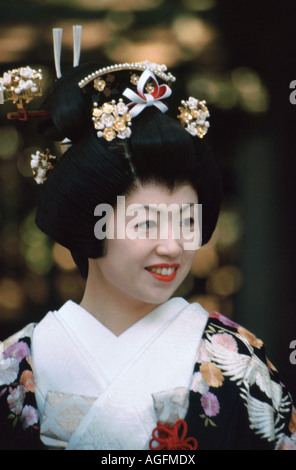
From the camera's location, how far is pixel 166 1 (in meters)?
2.67

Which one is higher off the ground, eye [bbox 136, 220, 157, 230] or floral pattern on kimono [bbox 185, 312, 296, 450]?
eye [bbox 136, 220, 157, 230]

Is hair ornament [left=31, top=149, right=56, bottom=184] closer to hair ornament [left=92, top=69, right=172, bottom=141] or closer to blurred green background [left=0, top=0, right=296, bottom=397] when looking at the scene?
hair ornament [left=92, top=69, right=172, bottom=141]

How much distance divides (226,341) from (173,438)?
1.06 ft

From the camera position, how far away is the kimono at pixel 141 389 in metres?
1.60

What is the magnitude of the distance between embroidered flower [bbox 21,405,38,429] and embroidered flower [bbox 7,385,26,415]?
0.06ft

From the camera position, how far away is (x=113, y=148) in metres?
1.59

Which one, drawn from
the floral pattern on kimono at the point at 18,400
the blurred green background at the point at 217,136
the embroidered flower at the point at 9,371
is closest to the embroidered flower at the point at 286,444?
the floral pattern on kimono at the point at 18,400

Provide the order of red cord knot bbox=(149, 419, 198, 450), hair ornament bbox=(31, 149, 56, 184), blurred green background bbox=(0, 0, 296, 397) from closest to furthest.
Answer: red cord knot bbox=(149, 419, 198, 450)
hair ornament bbox=(31, 149, 56, 184)
blurred green background bbox=(0, 0, 296, 397)

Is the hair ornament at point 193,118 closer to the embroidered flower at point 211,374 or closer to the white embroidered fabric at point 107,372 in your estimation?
the white embroidered fabric at point 107,372

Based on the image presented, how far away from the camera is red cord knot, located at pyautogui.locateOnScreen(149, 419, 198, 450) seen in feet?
5.13

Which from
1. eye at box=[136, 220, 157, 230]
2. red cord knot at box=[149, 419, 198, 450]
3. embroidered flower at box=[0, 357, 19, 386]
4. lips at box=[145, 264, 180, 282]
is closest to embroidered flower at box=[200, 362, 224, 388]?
red cord knot at box=[149, 419, 198, 450]

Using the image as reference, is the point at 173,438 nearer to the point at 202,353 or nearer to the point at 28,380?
the point at 202,353

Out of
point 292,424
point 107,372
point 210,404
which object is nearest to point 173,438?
point 210,404
